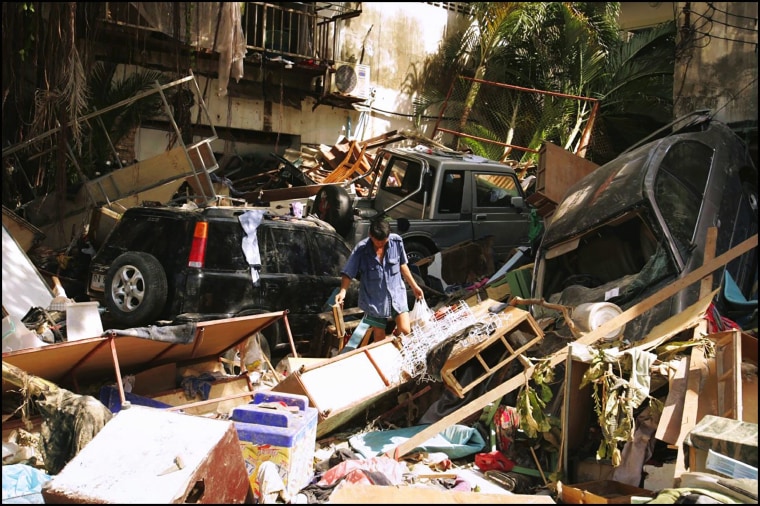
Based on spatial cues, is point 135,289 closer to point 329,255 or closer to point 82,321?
A: point 82,321

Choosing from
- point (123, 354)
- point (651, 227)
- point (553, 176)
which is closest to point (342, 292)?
point (123, 354)

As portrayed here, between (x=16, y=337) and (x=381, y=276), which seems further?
(x=381, y=276)

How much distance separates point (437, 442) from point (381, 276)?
6.29 feet

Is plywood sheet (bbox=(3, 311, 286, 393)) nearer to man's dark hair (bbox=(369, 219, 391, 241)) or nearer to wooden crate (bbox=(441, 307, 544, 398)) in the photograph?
man's dark hair (bbox=(369, 219, 391, 241))

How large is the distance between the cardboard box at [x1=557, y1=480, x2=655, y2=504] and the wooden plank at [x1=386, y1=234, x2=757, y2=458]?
0.99 meters

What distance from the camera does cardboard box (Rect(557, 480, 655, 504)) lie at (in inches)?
185

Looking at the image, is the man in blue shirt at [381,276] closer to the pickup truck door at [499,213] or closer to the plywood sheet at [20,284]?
the plywood sheet at [20,284]

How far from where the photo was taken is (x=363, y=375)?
6676mm

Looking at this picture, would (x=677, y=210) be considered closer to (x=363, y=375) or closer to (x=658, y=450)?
(x=658, y=450)

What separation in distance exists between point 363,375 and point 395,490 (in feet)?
9.26

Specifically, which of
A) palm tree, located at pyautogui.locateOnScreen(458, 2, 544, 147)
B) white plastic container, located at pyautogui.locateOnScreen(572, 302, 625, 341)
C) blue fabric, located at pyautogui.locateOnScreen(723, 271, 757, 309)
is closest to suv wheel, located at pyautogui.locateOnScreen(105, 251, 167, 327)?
white plastic container, located at pyautogui.locateOnScreen(572, 302, 625, 341)

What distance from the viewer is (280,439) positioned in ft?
16.2

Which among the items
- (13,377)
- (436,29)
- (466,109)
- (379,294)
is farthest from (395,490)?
(436,29)

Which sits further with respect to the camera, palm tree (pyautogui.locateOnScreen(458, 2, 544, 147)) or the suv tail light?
palm tree (pyautogui.locateOnScreen(458, 2, 544, 147))
